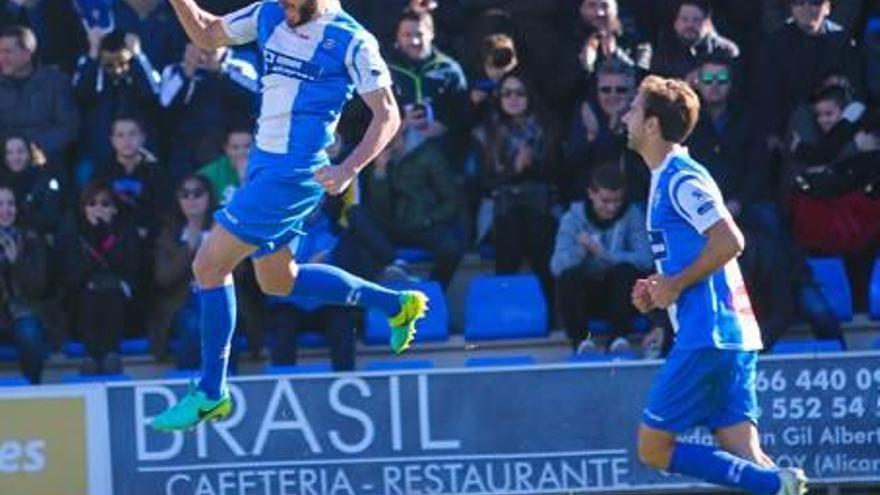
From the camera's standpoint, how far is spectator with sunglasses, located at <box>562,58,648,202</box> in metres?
14.3

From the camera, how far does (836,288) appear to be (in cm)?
1409

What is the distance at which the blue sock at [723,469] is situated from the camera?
10.1m

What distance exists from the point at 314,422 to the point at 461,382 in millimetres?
764

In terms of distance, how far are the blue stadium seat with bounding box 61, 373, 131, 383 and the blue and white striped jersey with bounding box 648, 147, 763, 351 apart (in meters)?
4.24

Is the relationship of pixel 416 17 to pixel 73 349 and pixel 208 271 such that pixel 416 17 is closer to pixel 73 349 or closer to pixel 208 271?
pixel 73 349

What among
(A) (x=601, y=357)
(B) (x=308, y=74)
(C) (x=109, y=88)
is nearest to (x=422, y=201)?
(A) (x=601, y=357)

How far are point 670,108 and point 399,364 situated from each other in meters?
4.32

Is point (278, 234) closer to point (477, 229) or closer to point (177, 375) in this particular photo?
point (177, 375)

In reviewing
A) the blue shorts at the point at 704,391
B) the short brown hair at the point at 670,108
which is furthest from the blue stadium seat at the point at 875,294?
the short brown hair at the point at 670,108

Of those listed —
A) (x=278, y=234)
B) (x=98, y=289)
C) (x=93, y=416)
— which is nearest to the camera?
(x=278, y=234)

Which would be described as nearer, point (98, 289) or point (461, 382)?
point (461, 382)

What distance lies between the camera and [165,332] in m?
14.3

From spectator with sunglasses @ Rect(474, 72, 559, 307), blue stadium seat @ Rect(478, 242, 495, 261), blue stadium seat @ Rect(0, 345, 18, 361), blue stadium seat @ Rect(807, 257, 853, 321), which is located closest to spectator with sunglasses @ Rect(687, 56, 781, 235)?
blue stadium seat @ Rect(807, 257, 853, 321)

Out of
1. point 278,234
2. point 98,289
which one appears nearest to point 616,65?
point 98,289
